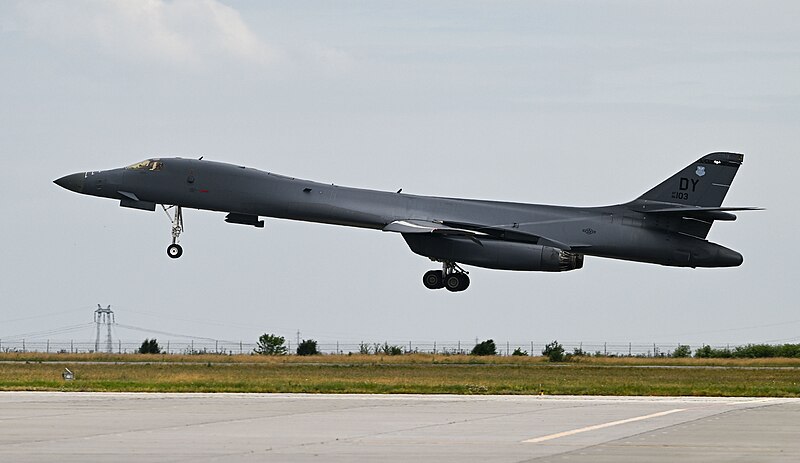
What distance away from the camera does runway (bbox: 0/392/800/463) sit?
17.0 metres

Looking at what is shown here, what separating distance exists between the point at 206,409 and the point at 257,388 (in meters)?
8.22

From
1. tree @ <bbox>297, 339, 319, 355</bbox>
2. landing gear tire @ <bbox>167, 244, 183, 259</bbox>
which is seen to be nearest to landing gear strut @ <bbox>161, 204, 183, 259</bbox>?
landing gear tire @ <bbox>167, 244, 183, 259</bbox>

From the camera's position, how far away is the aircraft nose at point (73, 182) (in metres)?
44.2

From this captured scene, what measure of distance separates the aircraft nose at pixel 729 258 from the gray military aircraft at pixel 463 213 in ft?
0.15

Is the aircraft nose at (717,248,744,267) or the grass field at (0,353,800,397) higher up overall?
the aircraft nose at (717,248,744,267)

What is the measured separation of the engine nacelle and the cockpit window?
8010 mm

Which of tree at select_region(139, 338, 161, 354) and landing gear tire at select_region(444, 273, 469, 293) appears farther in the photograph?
tree at select_region(139, 338, 161, 354)

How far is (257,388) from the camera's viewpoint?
33.7 m

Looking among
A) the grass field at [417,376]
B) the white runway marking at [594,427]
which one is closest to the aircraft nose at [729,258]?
the grass field at [417,376]

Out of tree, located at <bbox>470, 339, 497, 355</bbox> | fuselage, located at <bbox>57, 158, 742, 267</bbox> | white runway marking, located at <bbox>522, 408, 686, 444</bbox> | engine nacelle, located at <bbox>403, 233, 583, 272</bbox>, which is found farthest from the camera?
tree, located at <bbox>470, 339, 497, 355</bbox>

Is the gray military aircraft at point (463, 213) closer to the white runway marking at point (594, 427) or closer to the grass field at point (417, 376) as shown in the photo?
the grass field at point (417, 376)

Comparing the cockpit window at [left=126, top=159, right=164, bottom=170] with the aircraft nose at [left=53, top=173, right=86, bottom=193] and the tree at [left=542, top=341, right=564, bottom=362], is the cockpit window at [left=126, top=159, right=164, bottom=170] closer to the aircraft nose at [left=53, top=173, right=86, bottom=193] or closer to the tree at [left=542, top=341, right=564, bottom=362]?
the aircraft nose at [left=53, top=173, right=86, bottom=193]

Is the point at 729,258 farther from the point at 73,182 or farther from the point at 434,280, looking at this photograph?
the point at 73,182

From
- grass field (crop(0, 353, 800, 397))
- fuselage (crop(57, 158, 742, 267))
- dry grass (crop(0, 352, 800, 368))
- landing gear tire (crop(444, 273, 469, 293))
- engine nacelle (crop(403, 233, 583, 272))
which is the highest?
fuselage (crop(57, 158, 742, 267))
